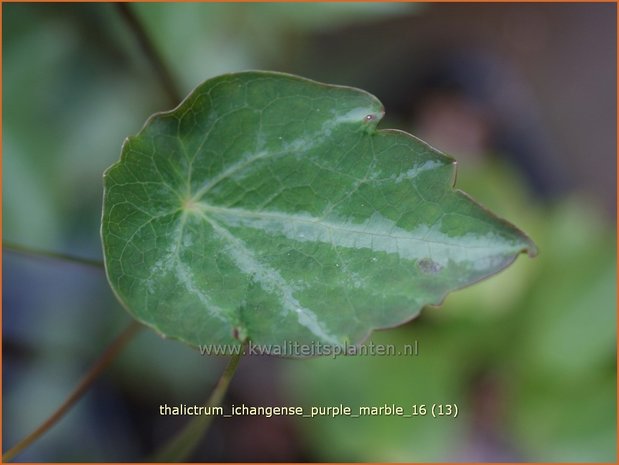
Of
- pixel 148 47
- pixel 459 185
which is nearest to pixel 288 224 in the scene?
pixel 148 47

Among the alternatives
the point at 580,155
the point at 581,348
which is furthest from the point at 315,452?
the point at 580,155

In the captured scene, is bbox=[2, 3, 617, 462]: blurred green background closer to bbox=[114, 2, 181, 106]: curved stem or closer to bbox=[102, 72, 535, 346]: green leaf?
bbox=[114, 2, 181, 106]: curved stem

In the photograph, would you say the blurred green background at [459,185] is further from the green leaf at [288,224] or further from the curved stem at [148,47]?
the green leaf at [288,224]

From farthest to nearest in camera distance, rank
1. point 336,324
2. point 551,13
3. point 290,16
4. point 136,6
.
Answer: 1. point 551,13
2. point 290,16
3. point 136,6
4. point 336,324

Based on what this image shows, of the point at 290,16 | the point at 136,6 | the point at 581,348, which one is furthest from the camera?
the point at 581,348

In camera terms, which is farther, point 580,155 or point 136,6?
point 580,155

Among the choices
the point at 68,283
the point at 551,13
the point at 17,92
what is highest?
the point at 17,92

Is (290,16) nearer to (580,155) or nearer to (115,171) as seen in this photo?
(115,171)

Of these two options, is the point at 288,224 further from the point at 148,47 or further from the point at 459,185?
the point at 459,185
